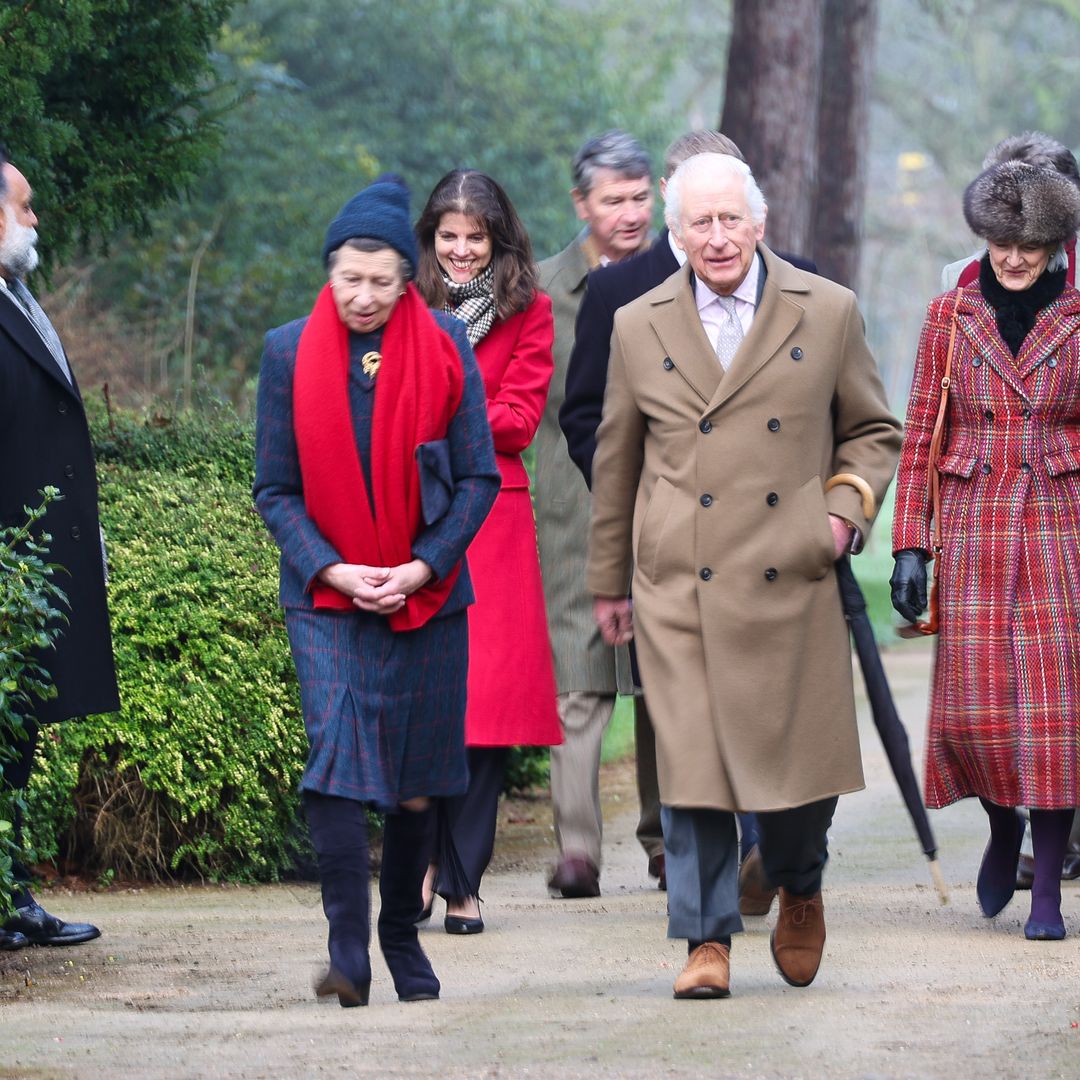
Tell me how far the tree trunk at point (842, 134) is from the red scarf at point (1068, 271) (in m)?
12.3

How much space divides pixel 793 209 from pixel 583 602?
8489mm

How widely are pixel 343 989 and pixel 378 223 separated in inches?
69.9

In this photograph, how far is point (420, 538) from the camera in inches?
204

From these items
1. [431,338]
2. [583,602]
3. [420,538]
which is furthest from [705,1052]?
[583,602]

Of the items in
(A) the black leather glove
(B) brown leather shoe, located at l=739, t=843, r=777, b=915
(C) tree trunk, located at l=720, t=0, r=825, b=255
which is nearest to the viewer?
(A) the black leather glove

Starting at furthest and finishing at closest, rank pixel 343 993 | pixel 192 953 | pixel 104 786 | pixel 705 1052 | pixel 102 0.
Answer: pixel 102 0 < pixel 104 786 < pixel 192 953 < pixel 343 993 < pixel 705 1052

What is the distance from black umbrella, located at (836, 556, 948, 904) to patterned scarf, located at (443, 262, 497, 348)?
177 cm

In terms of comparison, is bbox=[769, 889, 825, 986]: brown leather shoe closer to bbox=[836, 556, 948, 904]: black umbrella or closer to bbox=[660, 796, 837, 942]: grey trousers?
bbox=[660, 796, 837, 942]: grey trousers

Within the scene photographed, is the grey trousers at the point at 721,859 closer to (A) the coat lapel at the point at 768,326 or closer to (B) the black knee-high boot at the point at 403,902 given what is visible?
(B) the black knee-high boot at the point at 403,902

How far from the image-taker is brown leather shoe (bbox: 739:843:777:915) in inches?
255

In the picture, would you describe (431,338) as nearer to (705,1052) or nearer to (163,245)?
(705,1052)

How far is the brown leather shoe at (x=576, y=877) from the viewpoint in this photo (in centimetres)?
704

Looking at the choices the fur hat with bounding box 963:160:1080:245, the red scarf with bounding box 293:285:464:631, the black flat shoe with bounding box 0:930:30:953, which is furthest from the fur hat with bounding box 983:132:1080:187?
the black flat shoe with bounding box 0:930:30:953

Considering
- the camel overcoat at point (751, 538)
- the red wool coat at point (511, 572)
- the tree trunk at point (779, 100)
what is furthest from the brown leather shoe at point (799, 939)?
the tree trunk at point (779, 100)
